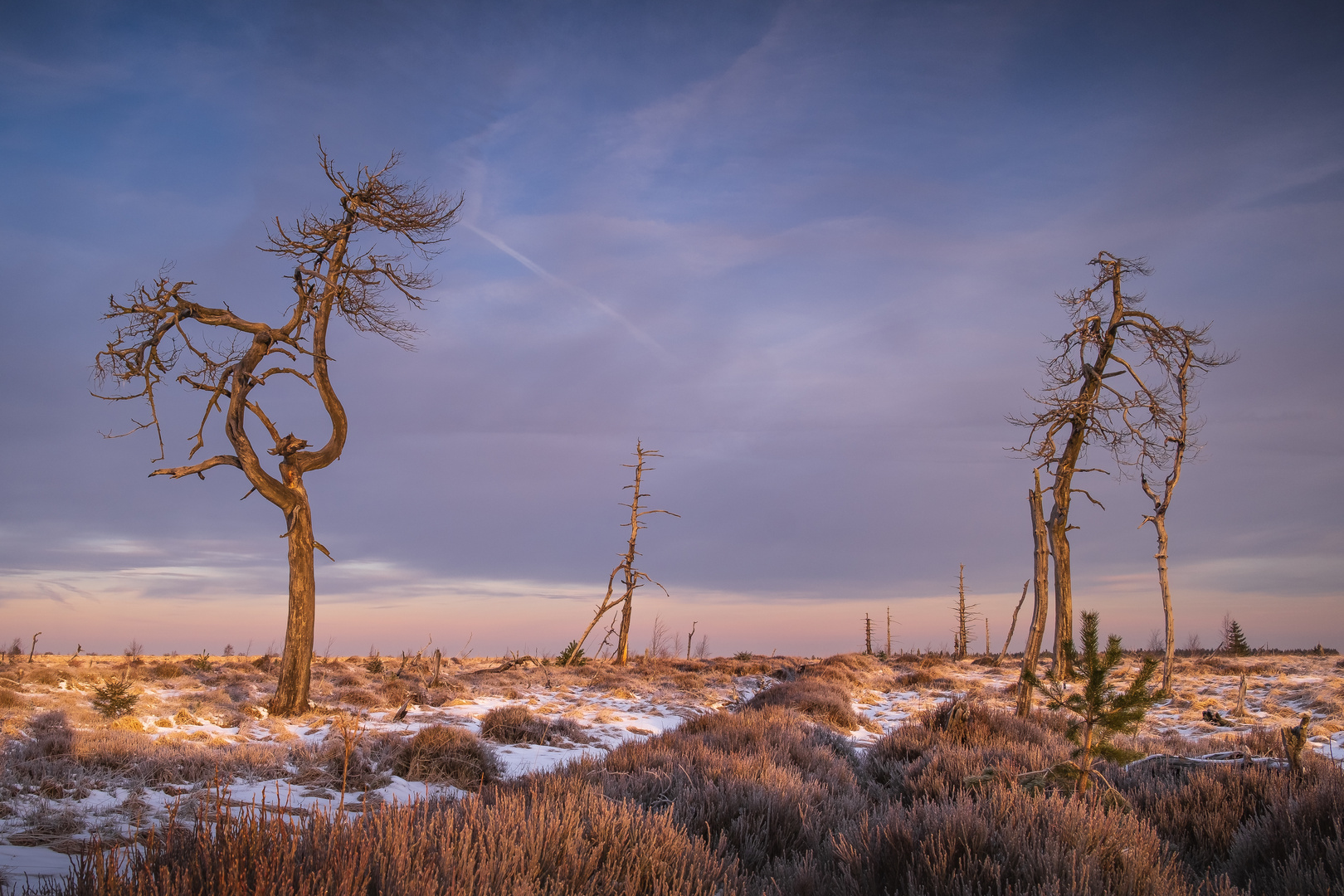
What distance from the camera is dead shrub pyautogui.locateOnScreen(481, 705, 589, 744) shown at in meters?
9.70

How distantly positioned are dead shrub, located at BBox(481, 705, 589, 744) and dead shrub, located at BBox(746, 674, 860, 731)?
405 centimetres

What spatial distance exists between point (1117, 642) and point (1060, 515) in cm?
1362

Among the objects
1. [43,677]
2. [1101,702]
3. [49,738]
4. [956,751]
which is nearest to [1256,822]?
[1101,702]

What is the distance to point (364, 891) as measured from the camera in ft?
7.99

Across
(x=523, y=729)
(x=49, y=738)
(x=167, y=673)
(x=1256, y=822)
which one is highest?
(x=1256, y=822)

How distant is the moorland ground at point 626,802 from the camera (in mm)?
2967

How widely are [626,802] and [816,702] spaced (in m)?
9.57

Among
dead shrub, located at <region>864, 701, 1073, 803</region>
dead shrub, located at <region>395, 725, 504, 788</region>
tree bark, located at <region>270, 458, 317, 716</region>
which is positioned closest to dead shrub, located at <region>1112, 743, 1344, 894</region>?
dead shrub, located at <region>864, 701, 1073, 803</region>

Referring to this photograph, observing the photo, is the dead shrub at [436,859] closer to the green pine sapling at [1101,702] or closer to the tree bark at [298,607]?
the green pine sapling at [1101,702]

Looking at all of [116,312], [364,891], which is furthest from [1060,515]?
[116,312]

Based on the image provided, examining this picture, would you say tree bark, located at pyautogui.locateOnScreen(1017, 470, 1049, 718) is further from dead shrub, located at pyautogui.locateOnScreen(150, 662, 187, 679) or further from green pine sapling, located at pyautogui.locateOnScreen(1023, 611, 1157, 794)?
dead shrub, located at pyautogui.locateOnScreen(150, 662, 187, 679)

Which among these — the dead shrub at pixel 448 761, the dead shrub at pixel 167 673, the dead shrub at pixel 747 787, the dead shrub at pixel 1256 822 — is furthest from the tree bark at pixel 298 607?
the dead shrub at pixel 1256 822

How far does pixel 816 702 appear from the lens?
1291 centimetres

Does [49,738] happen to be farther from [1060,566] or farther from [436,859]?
[1060,566]
